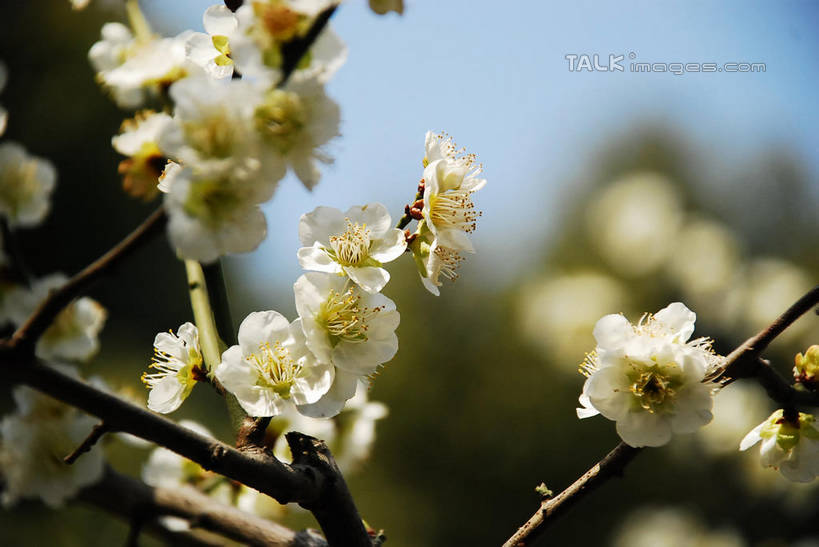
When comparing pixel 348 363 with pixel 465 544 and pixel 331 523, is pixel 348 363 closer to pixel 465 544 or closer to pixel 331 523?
pixel 331 523

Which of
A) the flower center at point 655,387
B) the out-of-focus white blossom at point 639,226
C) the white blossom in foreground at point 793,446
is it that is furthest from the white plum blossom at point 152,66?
the out-of-focus white blossom at point 639,226

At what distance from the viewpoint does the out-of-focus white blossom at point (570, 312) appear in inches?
150

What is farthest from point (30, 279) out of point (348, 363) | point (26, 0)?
point (26, 0)

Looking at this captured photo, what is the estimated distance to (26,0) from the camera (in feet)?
25.7

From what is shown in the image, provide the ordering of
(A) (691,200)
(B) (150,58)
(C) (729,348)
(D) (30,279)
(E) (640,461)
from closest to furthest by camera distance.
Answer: (B) (150,58), (D) (30,279), (C) (729,348), (E) (640,461), (A) (691,200)

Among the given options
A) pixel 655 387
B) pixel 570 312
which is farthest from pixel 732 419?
pixel 655 387

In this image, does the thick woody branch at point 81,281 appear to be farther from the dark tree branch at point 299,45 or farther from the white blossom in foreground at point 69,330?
the white blossom in foreground at point 69,330

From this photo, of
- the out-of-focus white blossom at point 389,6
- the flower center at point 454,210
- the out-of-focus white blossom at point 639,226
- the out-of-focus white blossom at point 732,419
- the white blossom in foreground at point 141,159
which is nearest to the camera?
the out-of-focus white blossom at point 389,6

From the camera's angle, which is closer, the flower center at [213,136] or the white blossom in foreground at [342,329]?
the flower center at [213,136]

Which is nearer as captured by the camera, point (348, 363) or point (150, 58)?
point (348, 363)

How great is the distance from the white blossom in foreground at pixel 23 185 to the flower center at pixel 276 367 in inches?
19.8

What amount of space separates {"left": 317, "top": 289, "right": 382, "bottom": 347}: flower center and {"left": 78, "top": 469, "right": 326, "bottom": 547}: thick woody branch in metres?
0.32

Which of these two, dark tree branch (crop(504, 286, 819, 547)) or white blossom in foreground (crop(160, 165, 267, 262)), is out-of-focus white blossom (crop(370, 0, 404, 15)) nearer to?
white blossom in foreground (crop(160, 165, 267, 262))

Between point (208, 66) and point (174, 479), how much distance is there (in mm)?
698
